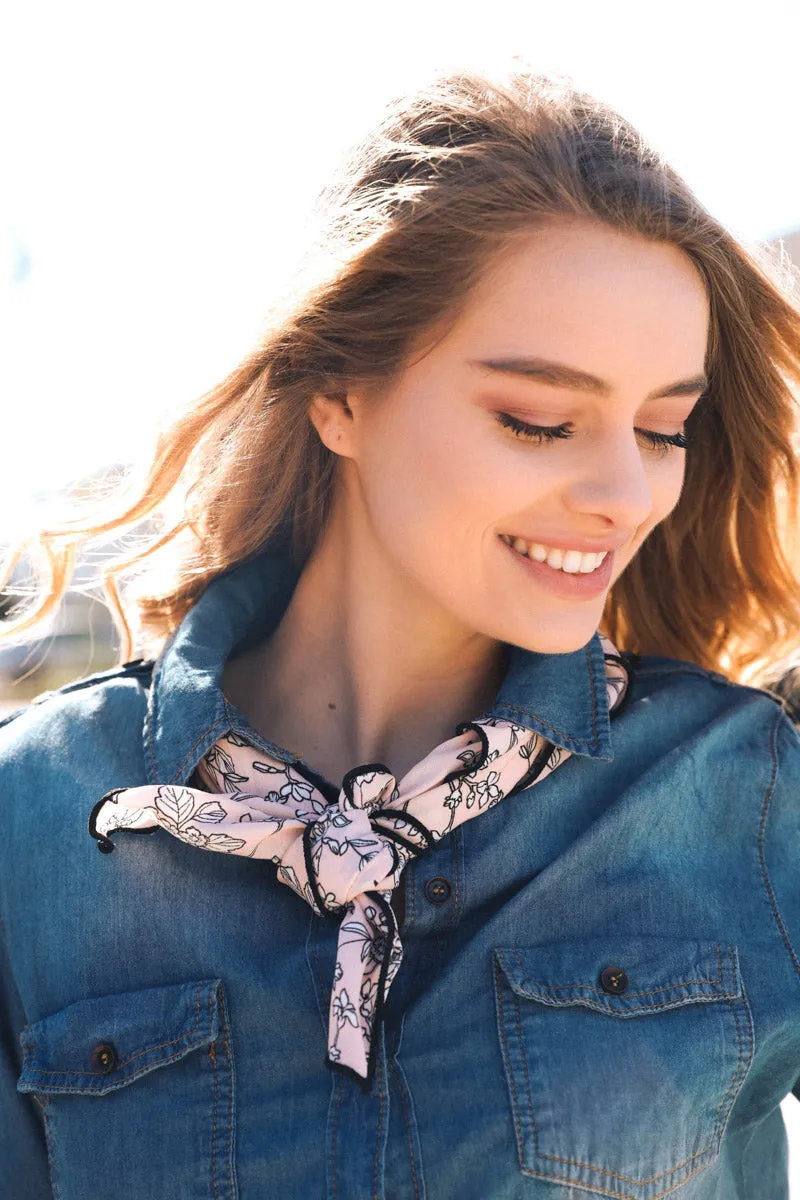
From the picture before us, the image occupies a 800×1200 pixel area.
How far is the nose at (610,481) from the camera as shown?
5.43 ft

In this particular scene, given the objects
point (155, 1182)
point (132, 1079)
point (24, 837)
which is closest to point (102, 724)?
point (24, 837)

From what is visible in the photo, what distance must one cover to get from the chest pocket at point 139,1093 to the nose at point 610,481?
86cm

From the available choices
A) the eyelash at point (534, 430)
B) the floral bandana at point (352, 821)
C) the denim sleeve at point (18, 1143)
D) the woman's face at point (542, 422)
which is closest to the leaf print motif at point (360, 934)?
the floral bandana at point (352, 821)

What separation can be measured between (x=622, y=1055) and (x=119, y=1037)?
27.4 inches

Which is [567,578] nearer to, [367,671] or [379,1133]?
[367,671]

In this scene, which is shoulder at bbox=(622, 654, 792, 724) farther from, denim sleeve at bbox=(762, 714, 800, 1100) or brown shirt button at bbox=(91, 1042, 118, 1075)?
brown shirt button at bbox=(91, 1042, 118, 1075)

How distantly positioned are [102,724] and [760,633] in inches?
48.1

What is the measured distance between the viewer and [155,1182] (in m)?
1.67

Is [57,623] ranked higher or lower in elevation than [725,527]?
lower

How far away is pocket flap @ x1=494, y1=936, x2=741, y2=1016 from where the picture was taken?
169 centimetres

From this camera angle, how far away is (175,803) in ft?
5.68

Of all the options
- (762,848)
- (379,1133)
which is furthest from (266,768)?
(762,848)

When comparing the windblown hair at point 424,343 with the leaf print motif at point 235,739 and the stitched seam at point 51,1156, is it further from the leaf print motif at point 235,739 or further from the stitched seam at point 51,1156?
the stitched seam at point 51,1156

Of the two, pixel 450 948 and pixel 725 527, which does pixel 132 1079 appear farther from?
pixel 725 527
